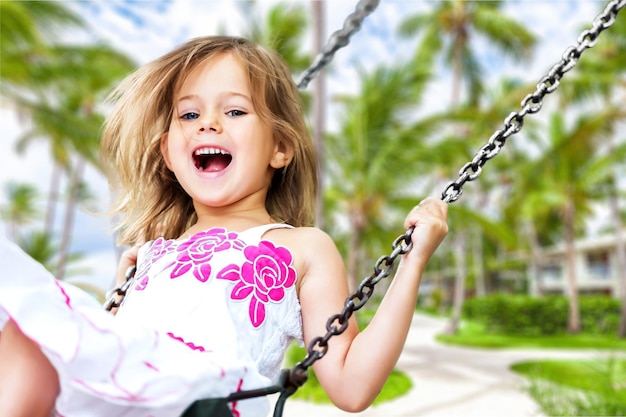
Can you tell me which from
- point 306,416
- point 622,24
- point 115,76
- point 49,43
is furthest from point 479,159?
point 622,24

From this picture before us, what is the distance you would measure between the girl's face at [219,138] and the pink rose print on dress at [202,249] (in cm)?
7

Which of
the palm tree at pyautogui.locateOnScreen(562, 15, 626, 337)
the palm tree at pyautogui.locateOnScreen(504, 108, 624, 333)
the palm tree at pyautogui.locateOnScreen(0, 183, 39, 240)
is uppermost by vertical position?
the palm tree at pyautogui.locateOnScreen(562, 15, 626, 337)

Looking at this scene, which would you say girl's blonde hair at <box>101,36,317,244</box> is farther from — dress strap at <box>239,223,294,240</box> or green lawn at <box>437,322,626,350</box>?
green lawn at <box>437,322,626,350</box>

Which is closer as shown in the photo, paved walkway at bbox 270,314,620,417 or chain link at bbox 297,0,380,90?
chain link at bbox 297,0,380,90

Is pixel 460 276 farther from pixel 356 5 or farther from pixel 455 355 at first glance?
pixel 356 5

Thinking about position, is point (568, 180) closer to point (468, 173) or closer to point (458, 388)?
point (458, 388)

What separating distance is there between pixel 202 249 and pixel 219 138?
222 mm

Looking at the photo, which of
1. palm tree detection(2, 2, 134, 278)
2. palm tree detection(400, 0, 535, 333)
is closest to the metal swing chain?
palm tree detection(2, 2, 134, 278)

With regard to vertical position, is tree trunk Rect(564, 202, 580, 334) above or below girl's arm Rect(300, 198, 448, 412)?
above

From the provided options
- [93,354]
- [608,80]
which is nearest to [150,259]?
[93,354]

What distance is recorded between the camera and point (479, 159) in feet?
4.00

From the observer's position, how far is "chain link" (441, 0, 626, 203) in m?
1.20

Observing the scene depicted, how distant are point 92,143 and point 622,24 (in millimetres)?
10664

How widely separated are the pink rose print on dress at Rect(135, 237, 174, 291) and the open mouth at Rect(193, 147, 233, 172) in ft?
0.57
